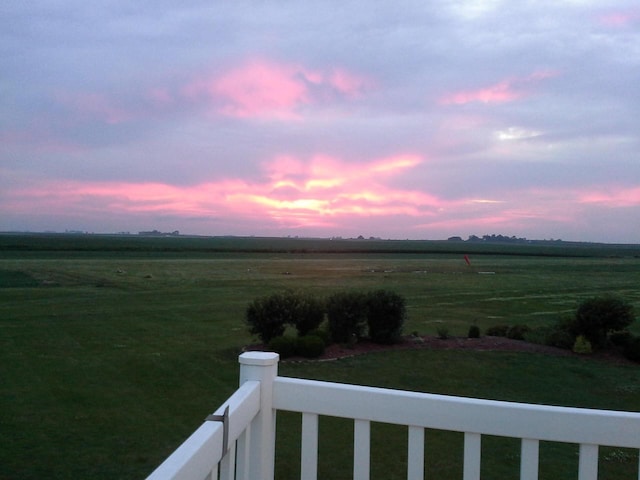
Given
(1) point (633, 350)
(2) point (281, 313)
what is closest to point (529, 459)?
(2) point (281, 313)

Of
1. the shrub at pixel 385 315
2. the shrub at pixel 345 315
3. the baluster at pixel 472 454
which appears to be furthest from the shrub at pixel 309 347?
the baluster at pixel 472 454

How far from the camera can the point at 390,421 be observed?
7.86 ft

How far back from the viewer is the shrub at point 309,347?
13156 millimetres

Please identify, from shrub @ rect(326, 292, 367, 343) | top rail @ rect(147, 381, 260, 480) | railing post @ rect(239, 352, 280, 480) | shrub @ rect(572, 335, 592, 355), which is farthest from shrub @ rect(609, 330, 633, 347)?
top rail @ rect(147, 381, 260, 480)

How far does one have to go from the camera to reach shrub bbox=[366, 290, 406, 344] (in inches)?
571

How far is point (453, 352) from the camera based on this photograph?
45.4ft

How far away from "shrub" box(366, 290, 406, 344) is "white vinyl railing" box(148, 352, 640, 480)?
39.4 ft

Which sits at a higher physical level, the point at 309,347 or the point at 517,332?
the point at 517,332

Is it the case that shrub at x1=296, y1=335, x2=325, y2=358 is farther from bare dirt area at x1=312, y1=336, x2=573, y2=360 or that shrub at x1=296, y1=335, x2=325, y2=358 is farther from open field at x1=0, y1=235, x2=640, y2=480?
open field at x1=0, y1=235, x2=640, y2=480

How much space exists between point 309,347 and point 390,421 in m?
10.9

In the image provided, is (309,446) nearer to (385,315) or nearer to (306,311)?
(306,311)

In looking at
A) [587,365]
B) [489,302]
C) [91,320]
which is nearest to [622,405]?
[587,365]

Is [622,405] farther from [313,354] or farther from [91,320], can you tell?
[91,320]

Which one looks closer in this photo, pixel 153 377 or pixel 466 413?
pixel 466 413
